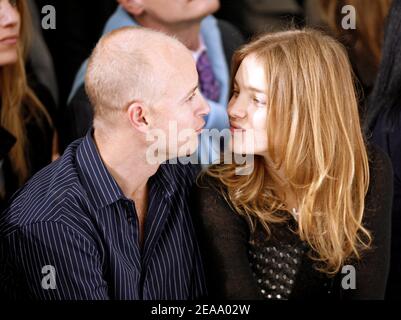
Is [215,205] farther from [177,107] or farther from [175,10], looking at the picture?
[175,10]

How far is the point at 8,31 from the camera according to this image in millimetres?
1780

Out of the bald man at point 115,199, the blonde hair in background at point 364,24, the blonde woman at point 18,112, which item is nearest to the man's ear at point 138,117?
the bald man at point 115,199

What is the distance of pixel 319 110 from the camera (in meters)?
1.51

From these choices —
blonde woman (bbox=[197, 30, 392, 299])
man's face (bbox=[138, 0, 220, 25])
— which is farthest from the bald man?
man's face (bbox=[138, 0, 220, 25])

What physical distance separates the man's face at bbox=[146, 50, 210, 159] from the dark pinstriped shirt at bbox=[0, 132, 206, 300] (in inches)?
5.1

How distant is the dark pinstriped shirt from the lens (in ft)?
4.54

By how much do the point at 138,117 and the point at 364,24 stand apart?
98cm

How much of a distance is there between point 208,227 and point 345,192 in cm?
32

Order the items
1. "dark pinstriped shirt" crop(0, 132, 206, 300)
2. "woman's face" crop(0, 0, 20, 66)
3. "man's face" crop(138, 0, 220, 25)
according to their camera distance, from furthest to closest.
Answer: "man's face" crop(138, 0, 220, 25), "woman's face" crop(0, 0, 20, 66), "dark pinstriped shirt" crop(0, 132, 206, 300)

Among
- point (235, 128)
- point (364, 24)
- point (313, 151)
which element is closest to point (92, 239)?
point (235, 128)

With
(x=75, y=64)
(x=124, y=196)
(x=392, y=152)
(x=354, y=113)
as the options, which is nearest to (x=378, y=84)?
(x=392, y=152)

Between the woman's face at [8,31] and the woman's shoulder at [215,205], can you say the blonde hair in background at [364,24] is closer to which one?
the woman's shoulder at [215,205]

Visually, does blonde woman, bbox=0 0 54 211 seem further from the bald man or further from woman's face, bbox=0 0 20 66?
the bald man

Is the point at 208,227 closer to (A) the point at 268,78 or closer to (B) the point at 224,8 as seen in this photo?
(A) the point at 268,78
